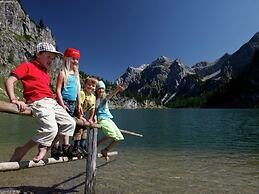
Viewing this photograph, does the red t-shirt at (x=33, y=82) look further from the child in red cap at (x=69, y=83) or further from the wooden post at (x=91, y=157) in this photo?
the wooden post at (x=91, y=157)

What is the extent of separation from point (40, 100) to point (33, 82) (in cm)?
50

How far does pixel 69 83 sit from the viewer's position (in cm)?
1055

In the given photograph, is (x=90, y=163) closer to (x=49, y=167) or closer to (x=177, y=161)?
(x=49, y=167)

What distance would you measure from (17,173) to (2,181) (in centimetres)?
198

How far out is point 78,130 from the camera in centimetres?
1202

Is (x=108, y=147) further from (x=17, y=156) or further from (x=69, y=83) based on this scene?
(x=17, y=156)

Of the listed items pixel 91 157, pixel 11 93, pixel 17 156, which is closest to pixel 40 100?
pixel 11 93

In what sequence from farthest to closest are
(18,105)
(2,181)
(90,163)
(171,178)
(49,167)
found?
(49,167) → (171,178) → (2,181) → (90,163) → (18,105)

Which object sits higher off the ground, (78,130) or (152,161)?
(78,130)

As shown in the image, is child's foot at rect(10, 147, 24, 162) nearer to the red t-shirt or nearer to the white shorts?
the white shorts

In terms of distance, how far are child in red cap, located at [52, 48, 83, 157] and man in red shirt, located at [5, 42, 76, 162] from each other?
1.51m

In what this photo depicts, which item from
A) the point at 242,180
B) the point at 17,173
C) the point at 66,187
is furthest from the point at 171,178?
the point at 17,173

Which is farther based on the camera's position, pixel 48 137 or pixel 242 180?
pixel 242 180

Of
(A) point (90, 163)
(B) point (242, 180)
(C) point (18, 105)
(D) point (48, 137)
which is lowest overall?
(B) point (242, 180)
